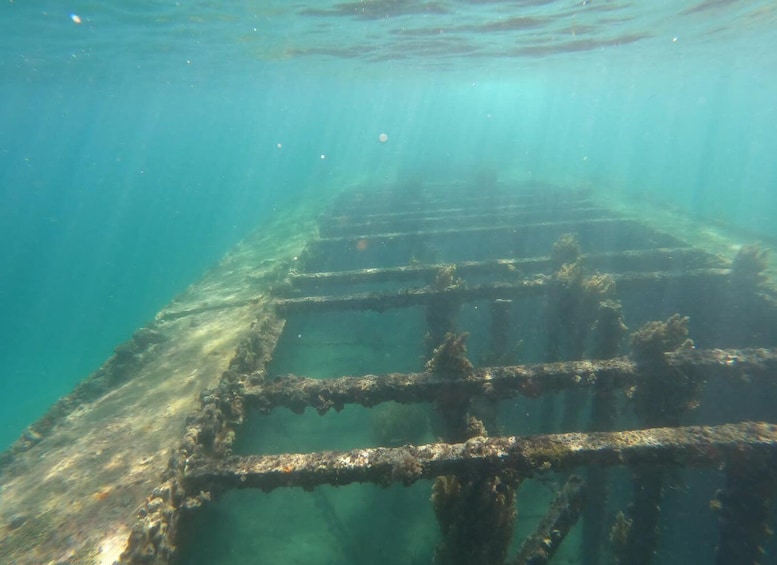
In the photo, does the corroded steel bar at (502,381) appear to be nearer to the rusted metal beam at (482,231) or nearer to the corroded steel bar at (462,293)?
the corroded steel bar at (462,293)

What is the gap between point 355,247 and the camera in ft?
51.5

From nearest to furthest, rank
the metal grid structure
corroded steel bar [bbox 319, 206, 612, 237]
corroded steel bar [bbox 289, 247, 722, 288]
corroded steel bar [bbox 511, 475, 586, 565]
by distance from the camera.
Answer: the metal grid structure < corroded steel bar [bbox 511, 475, 586, 565] < corroded steel bar [bbox 289, 247, 722, 288] < corroded steel bar [bbox 319, 206, 612, 237]

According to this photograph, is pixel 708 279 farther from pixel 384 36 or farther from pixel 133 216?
pixel 133 216

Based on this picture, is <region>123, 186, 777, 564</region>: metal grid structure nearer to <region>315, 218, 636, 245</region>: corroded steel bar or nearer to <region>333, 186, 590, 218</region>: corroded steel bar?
<region>315, 218, 636, 245</region>: corroded steel bar

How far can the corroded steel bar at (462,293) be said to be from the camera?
31.7 feet

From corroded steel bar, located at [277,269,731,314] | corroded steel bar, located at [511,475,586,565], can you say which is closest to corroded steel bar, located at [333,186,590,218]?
corroded steel bar, located at [277,269,731,314]

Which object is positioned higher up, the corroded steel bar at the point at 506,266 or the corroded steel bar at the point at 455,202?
the corroded steel bar at the point at 455,202

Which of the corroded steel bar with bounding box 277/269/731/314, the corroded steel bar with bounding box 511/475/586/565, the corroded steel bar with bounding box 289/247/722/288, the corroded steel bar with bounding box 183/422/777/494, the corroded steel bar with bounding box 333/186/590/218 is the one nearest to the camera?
the corroded steel bar with bounding box 183/422/777/494

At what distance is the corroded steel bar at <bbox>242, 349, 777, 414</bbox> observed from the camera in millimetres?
6188

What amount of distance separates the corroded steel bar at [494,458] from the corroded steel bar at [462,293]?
5.03 meters

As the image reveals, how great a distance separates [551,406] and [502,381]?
435cm

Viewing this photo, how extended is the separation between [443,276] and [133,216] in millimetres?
74977

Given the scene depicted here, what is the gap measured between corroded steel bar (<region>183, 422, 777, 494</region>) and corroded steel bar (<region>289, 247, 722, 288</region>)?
23.1ft

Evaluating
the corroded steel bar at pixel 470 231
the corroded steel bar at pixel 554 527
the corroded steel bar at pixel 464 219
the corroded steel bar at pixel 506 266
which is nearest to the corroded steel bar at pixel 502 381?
the corroded steel bar at pixel 554 527
